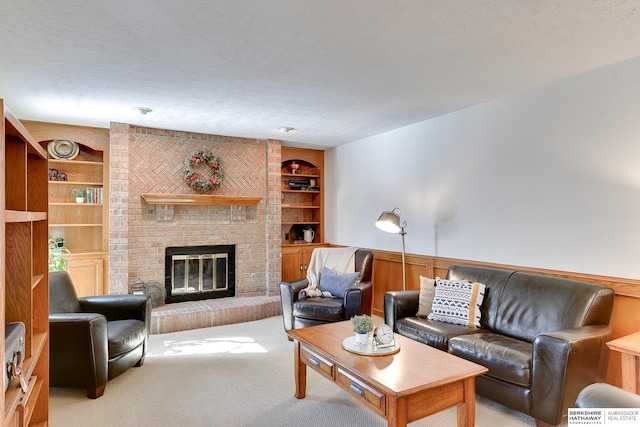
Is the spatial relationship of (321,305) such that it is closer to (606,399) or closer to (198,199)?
(198,199)

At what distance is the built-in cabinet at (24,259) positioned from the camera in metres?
1.34

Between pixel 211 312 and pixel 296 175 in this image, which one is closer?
pixel 211 312

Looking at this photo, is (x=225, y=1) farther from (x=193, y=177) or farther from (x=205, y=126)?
(x=193, y=177)

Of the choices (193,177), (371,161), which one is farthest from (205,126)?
(371,161)

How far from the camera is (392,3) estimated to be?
2049 millimetres

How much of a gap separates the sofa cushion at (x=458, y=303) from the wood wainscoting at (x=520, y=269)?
1.73 feet

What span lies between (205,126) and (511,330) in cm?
395

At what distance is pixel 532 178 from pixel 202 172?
3963 mm

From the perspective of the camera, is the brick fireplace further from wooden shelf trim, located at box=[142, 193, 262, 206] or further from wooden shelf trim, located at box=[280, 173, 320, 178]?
wooden shelf trim, located at box=[280, 173, 320, 178]

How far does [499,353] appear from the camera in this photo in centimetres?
264

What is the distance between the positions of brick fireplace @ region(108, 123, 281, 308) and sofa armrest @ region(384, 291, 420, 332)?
2.45 metres

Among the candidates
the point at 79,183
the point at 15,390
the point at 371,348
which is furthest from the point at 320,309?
the point at 79,183

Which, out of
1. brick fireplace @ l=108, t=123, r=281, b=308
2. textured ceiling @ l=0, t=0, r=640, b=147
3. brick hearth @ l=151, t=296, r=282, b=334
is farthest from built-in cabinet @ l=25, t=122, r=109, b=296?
brick hearth @ l=151, t=296, r=282, b=334

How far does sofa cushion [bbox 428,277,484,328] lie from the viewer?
3318 mm
